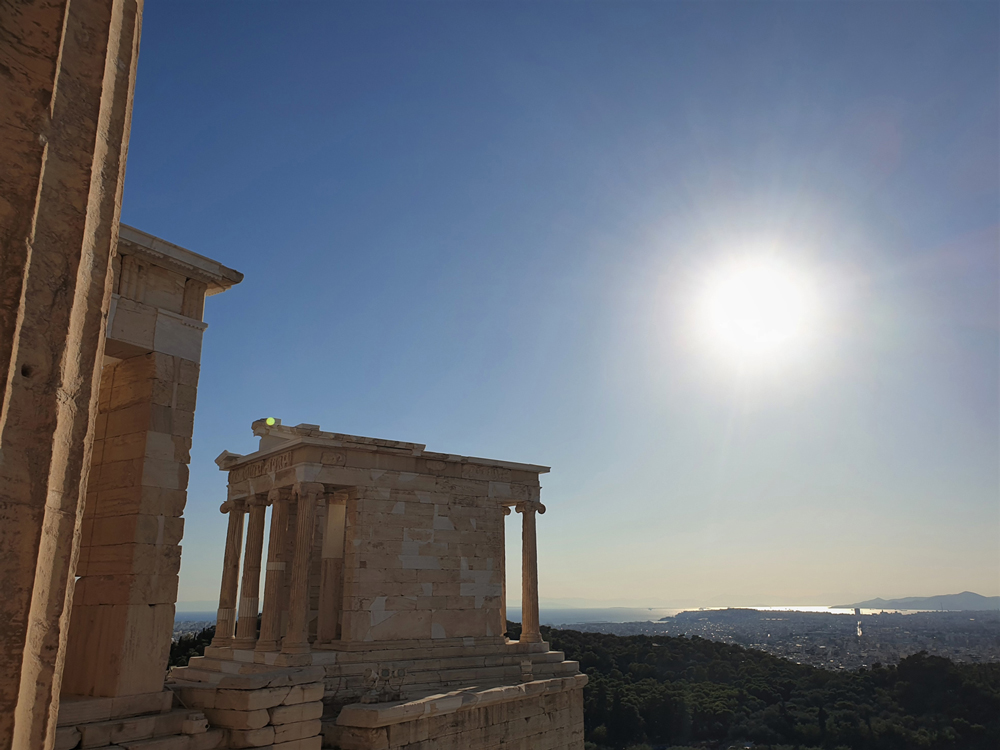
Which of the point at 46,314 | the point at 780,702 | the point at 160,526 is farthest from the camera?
the point at 780,702

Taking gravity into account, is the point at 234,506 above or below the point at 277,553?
above

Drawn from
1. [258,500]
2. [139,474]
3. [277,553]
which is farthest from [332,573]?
[139,474]

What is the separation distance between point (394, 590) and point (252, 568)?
4.33 metres

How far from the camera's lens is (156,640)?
28.2 feet

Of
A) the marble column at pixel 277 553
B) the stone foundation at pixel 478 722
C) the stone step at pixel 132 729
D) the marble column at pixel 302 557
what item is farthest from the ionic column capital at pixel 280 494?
the stone step at pixel 132 729

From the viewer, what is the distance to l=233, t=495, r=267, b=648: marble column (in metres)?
18.5

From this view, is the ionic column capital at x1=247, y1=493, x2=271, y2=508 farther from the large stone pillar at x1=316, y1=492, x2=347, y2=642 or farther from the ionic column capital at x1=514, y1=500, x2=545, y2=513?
the ionic column capital at x1=514, y1=500, x2=545, y2=513

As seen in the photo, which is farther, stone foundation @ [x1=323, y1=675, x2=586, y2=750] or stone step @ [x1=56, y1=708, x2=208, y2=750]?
stone foundation @ [x1=323, y1=675, x2=586, y2=750]

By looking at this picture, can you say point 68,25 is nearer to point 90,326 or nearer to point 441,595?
point 90,326

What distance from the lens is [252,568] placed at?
18.6 m

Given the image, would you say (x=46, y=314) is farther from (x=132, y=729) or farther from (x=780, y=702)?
(x=780, y=702)

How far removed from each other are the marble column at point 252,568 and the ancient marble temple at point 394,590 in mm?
36

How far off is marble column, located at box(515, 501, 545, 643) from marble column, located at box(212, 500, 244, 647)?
7821 millimetres

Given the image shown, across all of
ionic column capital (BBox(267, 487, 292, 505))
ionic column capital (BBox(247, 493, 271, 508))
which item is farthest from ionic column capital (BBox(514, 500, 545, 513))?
ionic column capital (BBox(247, 493, 271, 508))
